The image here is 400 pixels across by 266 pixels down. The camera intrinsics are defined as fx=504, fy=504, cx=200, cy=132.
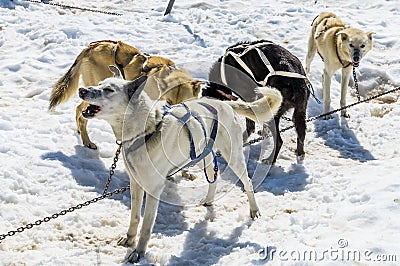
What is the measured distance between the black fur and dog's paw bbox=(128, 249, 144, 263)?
2119mm

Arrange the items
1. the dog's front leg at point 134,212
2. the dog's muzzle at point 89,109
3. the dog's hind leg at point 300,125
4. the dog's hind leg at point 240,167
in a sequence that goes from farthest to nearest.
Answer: the dog's hind leg at point 300,125 < the dog's hind leg at point 240,167 < the dog's front leg at point 134,212 < the dog's muzzle at point 89,109

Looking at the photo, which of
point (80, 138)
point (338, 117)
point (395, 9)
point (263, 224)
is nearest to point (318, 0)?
point (395, 9)

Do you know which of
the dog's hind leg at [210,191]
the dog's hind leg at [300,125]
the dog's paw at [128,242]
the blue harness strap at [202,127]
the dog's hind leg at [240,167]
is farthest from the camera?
the dog's hind leg at [300,125]

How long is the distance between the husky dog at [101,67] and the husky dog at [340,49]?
2832mm

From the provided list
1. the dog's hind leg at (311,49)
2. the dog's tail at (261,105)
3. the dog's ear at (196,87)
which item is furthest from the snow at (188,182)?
the dog's ear at (196,87)

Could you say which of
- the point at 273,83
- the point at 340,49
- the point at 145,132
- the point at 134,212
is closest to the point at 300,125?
the point at 273,83

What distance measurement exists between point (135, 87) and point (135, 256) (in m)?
1.34

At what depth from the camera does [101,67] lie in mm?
5828

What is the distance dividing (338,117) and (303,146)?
152 cm

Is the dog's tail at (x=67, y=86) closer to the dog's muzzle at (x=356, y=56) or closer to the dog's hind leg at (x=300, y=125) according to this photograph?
the dog's hind leg at (x=300, y=125)

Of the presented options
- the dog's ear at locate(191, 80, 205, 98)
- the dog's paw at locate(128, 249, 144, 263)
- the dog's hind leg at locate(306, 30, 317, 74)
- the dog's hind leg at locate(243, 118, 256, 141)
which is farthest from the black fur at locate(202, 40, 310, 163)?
the dog's hind leg at locate(306, 30, 317, 74)

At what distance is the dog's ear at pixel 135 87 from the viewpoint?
3.72m

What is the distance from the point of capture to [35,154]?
18.1 feet

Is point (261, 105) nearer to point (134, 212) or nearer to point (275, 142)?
point (275, 142)
